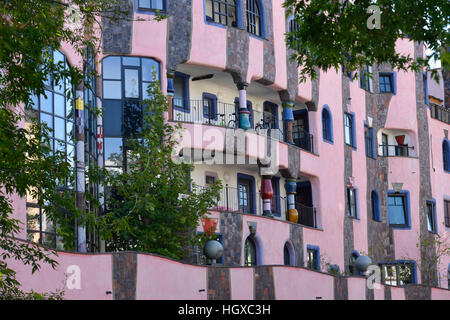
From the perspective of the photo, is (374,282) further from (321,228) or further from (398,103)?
(398,103)

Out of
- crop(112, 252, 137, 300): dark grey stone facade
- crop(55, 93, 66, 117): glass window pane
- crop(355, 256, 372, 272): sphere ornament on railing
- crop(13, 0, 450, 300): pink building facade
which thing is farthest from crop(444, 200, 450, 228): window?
crop(112, 252, 137, 300): dark grey stone facade

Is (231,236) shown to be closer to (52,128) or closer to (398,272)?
(52,128)

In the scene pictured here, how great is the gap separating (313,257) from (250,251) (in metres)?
4.24

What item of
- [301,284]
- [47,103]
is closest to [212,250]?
[301,284]

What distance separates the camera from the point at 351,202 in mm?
36156

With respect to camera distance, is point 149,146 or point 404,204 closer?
point 149,146

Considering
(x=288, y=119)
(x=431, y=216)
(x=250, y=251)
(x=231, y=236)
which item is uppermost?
(x=288, y=119)

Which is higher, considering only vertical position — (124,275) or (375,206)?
(375,206)

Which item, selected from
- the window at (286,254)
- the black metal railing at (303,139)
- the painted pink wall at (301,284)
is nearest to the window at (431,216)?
the black metal railing at (303,139)

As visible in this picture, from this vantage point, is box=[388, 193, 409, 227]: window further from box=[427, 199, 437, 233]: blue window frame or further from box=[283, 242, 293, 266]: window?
box=[283, 242, 293, 266]: window

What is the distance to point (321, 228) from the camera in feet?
110

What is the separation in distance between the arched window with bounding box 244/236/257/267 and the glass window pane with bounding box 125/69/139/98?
564 centimetres
